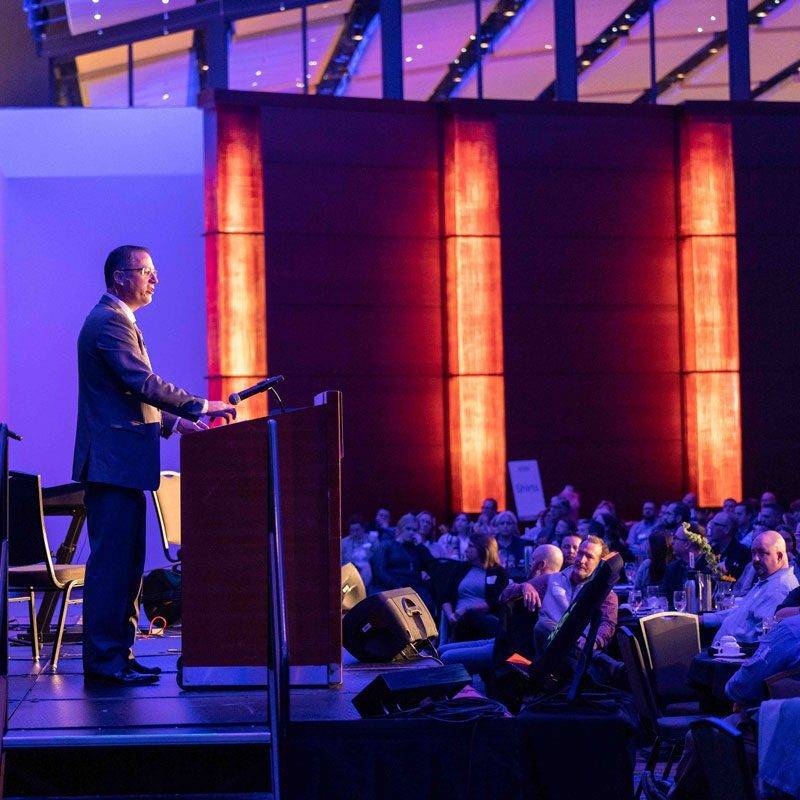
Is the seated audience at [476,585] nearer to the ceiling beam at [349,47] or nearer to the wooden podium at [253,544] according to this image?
the wooden podium at [253,544]

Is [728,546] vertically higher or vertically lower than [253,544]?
lower

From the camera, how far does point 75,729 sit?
3.53 metres

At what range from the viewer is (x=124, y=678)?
4211mm

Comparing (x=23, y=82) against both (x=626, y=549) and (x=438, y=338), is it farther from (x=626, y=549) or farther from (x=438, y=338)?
(x=626, y=549)

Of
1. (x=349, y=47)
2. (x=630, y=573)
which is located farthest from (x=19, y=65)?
(x=630, y=573)

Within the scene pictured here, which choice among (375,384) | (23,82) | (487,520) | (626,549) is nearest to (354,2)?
(23,82)

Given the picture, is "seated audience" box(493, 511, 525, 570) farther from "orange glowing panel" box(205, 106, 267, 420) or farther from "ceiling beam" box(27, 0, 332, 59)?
"ceiling beam" box(27, 0, 332, 59)

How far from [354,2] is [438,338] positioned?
4.37 m

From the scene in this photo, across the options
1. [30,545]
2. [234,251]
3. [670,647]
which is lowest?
[670,647]

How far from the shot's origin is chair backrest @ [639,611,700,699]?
5.88 m

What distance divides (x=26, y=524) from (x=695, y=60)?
12560 millimetres

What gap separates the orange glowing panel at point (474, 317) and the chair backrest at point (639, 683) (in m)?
7.85

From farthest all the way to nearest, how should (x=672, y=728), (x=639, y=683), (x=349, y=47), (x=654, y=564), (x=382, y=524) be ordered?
(x=349, y=47), (x=382, y=524), (x=654, y=564), (x=639, y=683), (x=672, y=728)

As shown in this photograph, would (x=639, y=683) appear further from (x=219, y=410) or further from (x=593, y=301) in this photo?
(x=593, y=301)
